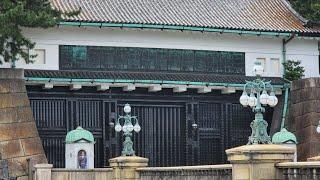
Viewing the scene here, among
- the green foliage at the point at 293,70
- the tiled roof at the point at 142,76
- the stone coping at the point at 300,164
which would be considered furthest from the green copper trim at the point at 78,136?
the stone coping at the point at 300,164

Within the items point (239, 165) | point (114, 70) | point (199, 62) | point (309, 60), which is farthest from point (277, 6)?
point (239, 165)

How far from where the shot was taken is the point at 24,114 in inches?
1484

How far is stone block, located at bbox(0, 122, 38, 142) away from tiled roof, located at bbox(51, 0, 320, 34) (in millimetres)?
5325

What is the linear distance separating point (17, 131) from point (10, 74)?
2.63 metres

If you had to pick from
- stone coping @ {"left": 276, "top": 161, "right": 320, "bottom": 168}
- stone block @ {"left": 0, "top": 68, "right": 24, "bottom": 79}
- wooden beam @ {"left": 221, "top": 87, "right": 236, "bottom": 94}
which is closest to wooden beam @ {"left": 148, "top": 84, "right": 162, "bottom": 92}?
wooden beam @ {"left": 221, "top": 87, "right": 236, "bottom": 94}

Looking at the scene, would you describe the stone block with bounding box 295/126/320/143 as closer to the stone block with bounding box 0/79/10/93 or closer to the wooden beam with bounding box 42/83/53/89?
the wooden beam with bounding box 42/83/53/89

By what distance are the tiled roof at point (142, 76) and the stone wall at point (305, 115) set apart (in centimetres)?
125

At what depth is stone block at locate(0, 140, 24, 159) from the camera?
3612cm

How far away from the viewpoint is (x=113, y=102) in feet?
135

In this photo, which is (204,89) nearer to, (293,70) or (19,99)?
(293,70)

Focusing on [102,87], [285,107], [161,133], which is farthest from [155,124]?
[285,107]

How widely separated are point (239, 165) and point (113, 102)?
21.4m

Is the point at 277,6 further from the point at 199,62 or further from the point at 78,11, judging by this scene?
the point at 78,11

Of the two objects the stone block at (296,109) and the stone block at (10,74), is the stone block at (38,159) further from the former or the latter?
the stone block at (296,109)
